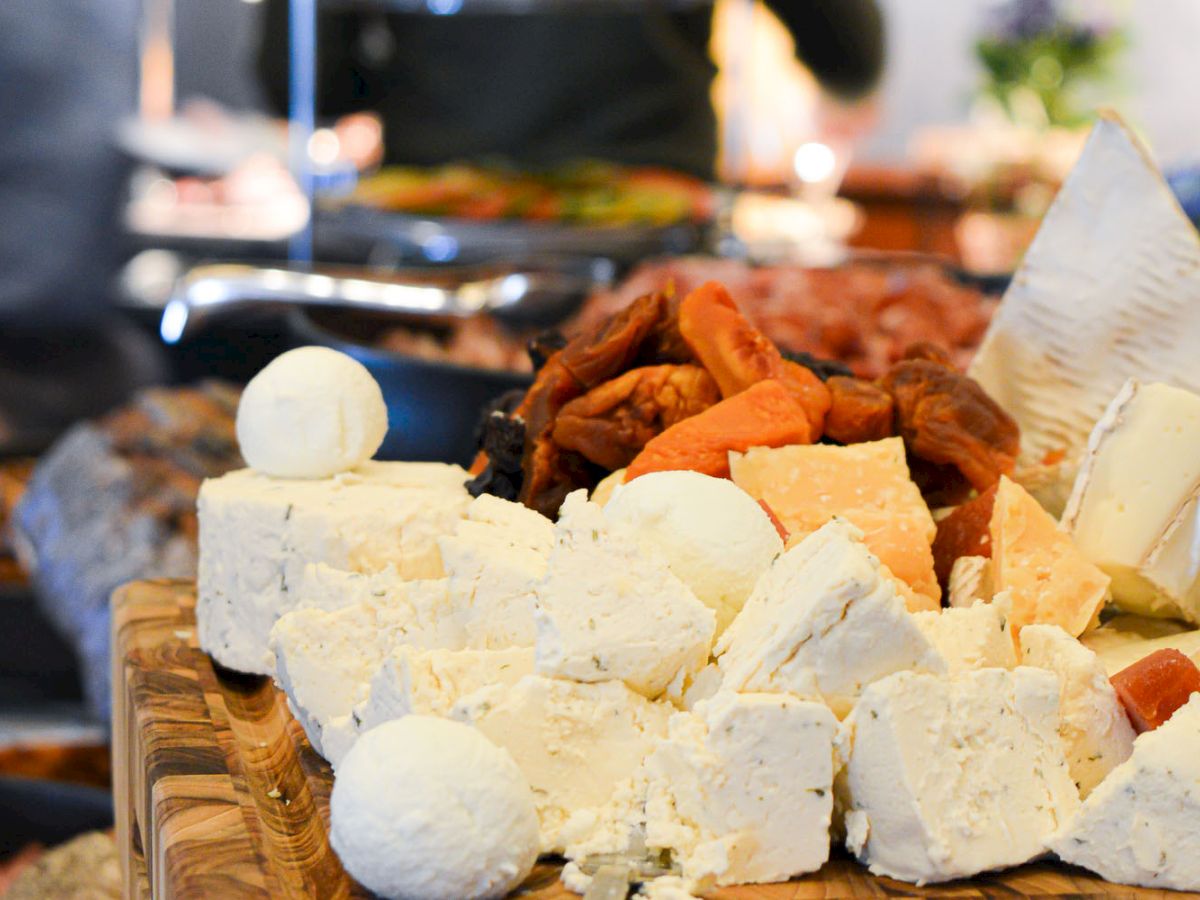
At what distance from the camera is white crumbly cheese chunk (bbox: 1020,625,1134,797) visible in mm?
868

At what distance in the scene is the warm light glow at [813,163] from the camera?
439 centimetres

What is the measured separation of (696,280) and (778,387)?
1.33 meters

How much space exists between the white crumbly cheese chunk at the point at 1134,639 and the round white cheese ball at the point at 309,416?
60 cm

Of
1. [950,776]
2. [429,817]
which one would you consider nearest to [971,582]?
[950,776]

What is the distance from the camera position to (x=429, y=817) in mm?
720

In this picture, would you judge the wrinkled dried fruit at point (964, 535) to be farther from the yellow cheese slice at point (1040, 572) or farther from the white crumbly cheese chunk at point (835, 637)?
the white crumbly cheese chunk at point (835, 637)

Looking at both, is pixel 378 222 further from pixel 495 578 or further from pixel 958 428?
pixel 495 578

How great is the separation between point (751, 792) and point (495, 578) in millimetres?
246

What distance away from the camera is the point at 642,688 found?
33.5 inches

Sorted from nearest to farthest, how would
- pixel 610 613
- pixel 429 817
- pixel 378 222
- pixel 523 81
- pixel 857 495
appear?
pixel 429 817, pixel 610 613, pixel 857 495, pixel 378 222, pixel 523 81

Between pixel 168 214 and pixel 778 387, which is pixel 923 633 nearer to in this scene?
pixel 778 387

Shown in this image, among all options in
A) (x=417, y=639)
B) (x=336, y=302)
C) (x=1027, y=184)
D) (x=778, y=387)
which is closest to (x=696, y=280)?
(x=336, y=302)

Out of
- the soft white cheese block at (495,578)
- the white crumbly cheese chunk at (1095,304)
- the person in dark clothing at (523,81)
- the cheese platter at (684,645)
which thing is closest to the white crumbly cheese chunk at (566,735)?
the cheese platter at (684,645)

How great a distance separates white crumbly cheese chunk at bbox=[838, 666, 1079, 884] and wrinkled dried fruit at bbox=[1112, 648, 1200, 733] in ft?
0.24
